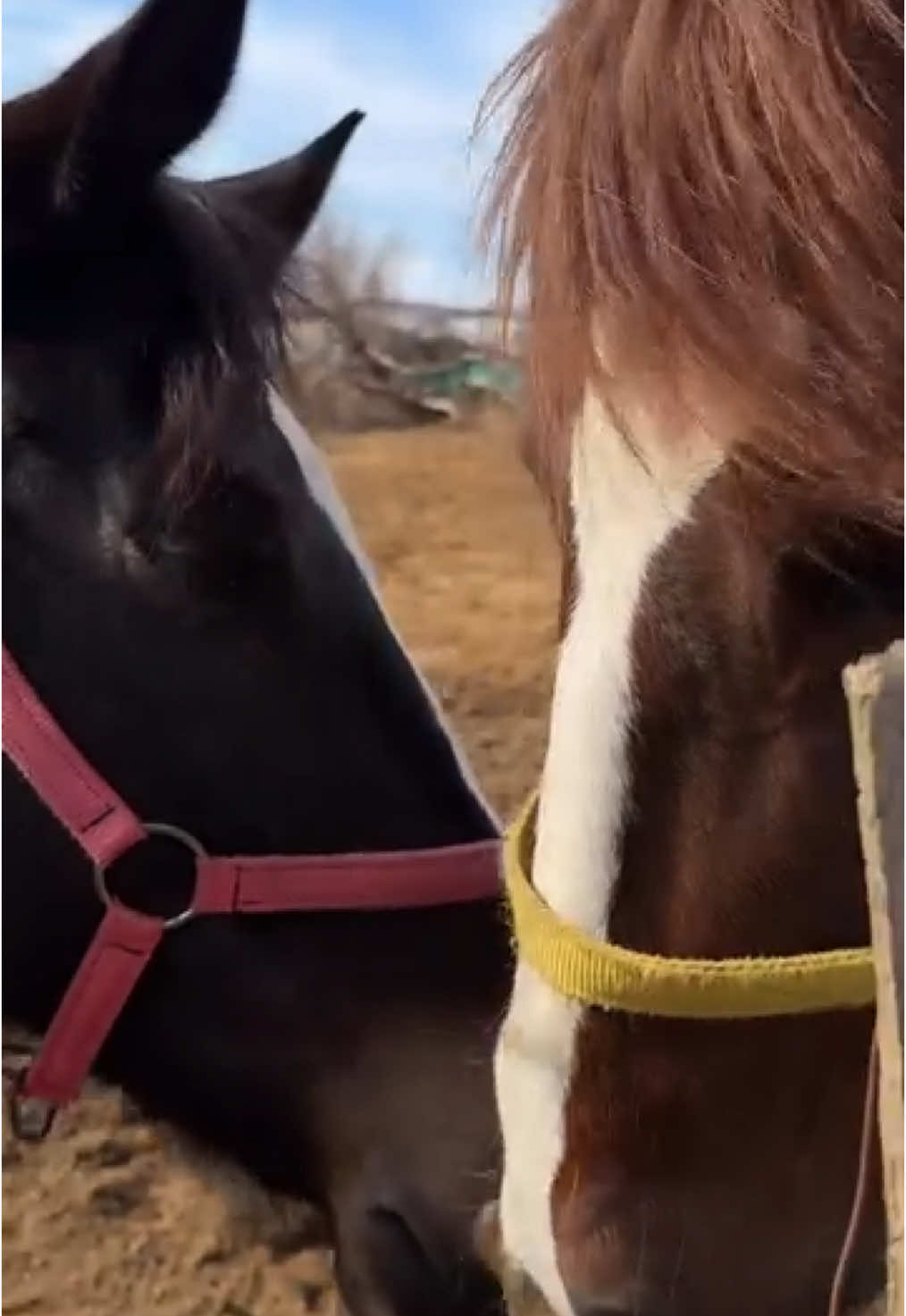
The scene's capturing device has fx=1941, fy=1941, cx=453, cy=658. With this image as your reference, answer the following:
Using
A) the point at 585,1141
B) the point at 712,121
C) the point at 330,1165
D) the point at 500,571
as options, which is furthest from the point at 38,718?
the point at 500,571

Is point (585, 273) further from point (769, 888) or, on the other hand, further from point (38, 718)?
point (38, 718)

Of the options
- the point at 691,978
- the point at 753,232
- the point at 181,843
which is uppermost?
the point at 753,232

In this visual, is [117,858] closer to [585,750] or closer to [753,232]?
[585,750]

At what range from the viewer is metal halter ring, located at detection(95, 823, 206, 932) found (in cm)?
120

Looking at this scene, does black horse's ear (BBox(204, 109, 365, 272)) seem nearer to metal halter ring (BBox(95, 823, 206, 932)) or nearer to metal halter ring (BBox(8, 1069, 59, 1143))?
metal halter ring (BBox(95, 823, 206, 932))

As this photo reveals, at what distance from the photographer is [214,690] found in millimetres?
1199

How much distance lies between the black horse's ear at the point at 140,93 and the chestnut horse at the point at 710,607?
1.16ft

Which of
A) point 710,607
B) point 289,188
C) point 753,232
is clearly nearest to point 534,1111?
point 710,607

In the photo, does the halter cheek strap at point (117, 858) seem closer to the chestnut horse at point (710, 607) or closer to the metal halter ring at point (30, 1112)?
the metal halter ring at point (30, 1112)

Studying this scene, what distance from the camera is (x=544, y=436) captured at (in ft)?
3.06

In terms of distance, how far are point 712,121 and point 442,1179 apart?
2.25 feet

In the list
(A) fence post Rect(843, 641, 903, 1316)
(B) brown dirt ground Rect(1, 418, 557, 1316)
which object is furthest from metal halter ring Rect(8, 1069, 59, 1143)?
(A) fence post Rect(843, 641, 903, 1316)

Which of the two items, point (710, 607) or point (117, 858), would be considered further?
point (117, 858)

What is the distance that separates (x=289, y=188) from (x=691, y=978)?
0.80 meters
